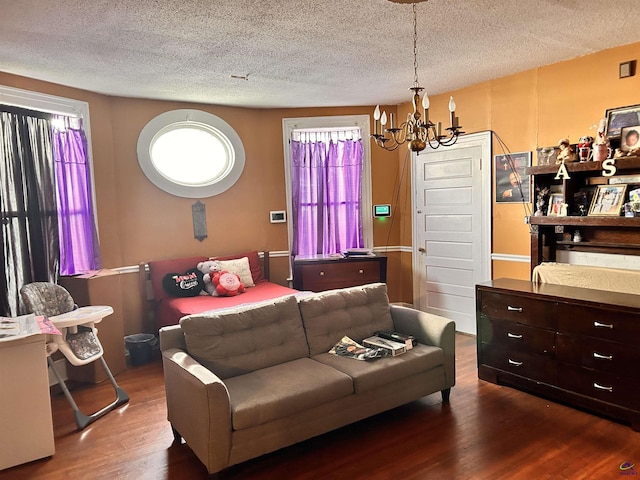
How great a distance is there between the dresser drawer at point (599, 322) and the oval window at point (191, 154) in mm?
3695

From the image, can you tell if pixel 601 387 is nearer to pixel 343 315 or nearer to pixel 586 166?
pixel 586 166

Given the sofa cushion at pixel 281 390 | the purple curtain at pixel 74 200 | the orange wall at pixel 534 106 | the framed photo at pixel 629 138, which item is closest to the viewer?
the sofa cushion at pixel 281 390

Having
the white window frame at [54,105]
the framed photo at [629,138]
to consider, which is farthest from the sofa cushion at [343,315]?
the white window frame at [54,105]

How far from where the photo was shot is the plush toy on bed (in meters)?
4.66

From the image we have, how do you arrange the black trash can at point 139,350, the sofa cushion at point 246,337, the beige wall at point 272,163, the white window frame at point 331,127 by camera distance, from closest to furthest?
the sofa cushion at point 246,337 < the beige wall at point 272,163 < the black trash can at point 139,350 < the white window frame at point 331,127

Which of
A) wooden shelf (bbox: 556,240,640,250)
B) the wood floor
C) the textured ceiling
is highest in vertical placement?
the textured ceiling

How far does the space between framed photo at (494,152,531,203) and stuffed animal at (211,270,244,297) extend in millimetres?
2752

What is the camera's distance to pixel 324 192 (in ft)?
18.6

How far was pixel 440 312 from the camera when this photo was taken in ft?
17.7

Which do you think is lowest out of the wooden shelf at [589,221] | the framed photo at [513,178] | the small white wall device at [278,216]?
the wooden shelf at [589,221]

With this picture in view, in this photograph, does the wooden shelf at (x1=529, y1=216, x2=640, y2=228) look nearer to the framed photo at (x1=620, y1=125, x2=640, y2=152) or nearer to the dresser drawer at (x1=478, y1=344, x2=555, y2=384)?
the framed photo at (x1=620, y1=125, x2=640, y2=152)

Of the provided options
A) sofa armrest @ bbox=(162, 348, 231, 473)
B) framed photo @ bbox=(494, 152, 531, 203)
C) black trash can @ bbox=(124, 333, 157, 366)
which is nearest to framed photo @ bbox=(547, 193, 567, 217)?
framed photo @ bbox=(494, 152, 531, 203)

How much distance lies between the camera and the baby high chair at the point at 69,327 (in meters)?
3.29

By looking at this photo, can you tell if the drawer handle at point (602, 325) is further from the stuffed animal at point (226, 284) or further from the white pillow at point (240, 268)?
the white pillow at point (240, 268)
